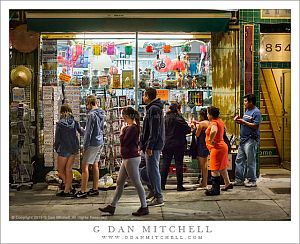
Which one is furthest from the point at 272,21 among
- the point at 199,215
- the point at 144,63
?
the point at 199,215

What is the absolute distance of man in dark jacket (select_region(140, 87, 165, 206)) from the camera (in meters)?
6.57

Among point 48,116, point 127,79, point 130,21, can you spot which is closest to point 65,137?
point 48,116

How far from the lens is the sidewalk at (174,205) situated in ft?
20.1

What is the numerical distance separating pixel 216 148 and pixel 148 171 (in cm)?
127

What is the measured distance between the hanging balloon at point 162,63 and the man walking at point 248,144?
1.42m

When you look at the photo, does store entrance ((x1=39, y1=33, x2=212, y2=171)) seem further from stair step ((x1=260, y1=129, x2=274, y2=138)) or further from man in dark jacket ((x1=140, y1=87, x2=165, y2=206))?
stair step ((x1=260, y1=129, x2=274, y2=138))

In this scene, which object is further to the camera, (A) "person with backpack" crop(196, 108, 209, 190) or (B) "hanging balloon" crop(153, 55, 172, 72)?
(B) "hanging balloon" crop(153, 55, 172, 72)

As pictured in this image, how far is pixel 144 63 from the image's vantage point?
8242 millimetres

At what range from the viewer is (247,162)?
7887 millimetres

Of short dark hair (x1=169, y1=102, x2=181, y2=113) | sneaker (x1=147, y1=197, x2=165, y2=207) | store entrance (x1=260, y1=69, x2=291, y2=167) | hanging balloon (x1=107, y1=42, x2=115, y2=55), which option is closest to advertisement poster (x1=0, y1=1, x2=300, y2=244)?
sneaker (x1=147, y1=197, x2=165, y2=207)

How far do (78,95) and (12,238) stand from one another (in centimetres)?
314

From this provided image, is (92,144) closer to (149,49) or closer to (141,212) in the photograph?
(141,212)

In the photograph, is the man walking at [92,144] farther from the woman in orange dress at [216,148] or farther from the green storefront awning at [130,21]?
the woman in orange dress at [216,148]

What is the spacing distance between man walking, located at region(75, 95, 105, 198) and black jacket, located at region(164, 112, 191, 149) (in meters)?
1.01
